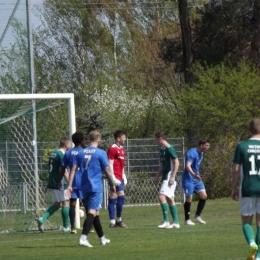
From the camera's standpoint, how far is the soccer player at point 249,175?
10.9 m

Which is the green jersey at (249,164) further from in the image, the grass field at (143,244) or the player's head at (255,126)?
the grass field at (143,244)

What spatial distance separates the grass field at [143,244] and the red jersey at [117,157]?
1.18m

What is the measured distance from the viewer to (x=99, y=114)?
96.8 feet

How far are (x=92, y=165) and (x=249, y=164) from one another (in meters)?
3.18

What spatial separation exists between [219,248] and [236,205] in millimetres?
11915

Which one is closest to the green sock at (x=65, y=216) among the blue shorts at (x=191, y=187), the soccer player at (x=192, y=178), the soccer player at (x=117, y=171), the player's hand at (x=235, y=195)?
the soccer player at (x=117, y=171)

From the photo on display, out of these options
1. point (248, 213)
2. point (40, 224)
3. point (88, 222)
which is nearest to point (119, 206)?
point (40, 224)

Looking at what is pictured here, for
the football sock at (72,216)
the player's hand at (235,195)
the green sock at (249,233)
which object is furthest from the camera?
the football sock at (72,216)

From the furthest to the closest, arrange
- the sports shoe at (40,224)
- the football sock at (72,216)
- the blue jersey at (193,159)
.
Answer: the blue jersey at (193,159), the sports shoe at (40,224), the football sock at (72,216)

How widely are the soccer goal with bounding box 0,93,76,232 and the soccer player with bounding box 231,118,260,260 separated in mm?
7083

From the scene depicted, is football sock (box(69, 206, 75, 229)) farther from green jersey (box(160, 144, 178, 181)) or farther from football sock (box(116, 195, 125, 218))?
green jersey (box(160, 144, 178, 181))

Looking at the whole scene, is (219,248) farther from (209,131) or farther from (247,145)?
(209,131)

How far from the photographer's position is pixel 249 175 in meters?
11.0

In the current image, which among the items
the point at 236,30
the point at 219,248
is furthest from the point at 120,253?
the point at 236,30
